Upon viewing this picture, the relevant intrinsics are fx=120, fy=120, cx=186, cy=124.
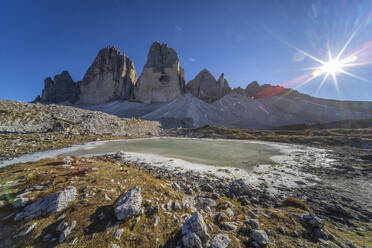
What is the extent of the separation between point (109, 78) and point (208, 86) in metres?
70.5

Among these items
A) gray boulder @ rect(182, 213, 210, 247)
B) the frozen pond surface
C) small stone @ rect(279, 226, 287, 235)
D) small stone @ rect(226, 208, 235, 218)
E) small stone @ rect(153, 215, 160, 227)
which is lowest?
the frozen pond surface

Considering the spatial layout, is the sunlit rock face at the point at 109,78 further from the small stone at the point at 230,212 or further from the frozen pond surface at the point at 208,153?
the small stone at the point at 230,212

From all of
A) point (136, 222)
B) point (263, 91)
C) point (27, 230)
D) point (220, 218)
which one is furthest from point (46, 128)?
point (263, 91)

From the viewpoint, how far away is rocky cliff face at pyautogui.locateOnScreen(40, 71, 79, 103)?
8994 cm

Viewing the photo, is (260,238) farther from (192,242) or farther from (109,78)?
(109,78)

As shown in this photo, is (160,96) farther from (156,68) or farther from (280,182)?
(280,182)

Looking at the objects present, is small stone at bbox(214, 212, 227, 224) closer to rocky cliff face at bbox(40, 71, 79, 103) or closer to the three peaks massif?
the three peaks massif

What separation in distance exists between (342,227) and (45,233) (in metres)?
7.44

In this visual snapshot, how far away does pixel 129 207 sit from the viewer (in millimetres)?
2617

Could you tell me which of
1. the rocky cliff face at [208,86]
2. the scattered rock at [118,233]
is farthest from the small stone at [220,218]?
the rocky cliff face at [208,86]

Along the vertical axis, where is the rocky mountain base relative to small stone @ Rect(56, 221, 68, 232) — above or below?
below

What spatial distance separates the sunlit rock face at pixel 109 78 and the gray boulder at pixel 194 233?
91.4 metres

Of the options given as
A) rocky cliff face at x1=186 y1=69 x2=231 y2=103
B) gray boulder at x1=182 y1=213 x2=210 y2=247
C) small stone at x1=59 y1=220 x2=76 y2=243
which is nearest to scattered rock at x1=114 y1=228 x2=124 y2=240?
small stone at x1=59 y1=220 x2=76 y2=243

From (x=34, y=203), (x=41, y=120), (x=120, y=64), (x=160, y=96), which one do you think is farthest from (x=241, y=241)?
(x=120, y=64)
